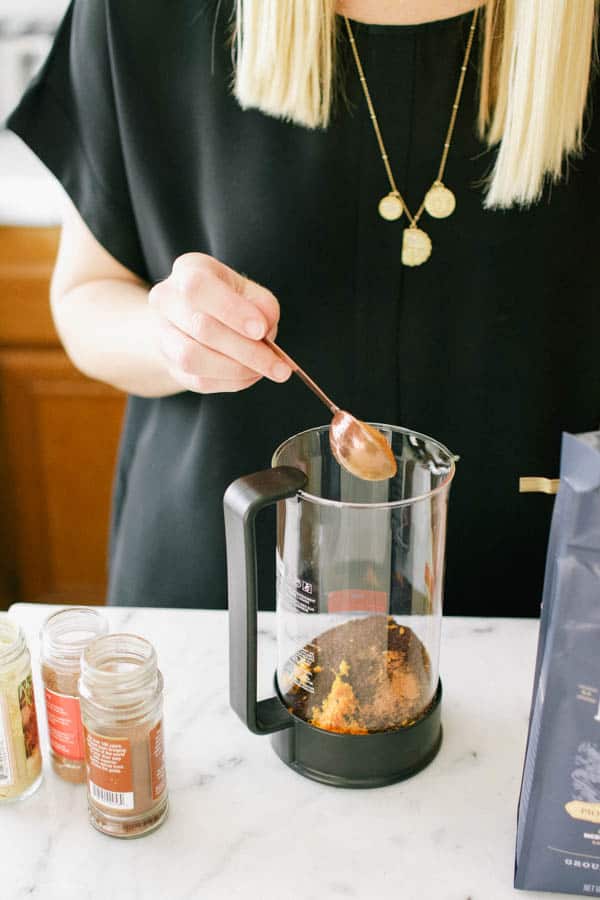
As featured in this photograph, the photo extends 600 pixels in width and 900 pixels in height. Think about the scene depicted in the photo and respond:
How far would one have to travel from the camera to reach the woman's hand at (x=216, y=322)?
0.77 meters

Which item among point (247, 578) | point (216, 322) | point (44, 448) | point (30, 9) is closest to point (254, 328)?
point (216, 322)

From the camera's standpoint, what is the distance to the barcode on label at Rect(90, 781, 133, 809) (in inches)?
27.7

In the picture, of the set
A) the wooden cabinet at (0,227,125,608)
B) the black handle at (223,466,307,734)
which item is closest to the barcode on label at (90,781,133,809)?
the black handle at (223,466,307,734)

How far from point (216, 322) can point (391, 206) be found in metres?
0.33

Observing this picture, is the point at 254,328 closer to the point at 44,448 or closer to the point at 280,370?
the point at 280,370

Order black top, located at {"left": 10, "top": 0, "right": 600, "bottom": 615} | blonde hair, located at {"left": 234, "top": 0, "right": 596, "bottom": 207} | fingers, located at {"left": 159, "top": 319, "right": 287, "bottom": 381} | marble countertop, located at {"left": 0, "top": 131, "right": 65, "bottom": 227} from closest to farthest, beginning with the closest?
fingers, located at {"left": 159, "top": 319, "right": 287, "bottom": 381} → blonde hair, located at {"left": 234, "top": 0, "right": 596, "bottom": 207} → black top, located at {"left": 10, "top": 0, "right": 600, "bottom": 615} → marble countertop, located at {"left": 0, "top": 131, "right": 65, "bottom": 227}

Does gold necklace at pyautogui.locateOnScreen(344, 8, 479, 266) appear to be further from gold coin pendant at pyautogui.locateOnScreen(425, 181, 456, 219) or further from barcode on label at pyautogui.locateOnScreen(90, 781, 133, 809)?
barcode on label at pyautogui.locateOnScreen(90, 781, 133, 809)

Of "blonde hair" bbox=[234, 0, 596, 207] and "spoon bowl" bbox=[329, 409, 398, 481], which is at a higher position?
"blonde hair" bbox=[234, 0, 596, 207]

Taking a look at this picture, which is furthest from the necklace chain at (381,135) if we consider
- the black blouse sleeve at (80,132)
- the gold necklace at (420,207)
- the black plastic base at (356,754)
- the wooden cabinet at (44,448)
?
the wooden cabinet at (44,448)

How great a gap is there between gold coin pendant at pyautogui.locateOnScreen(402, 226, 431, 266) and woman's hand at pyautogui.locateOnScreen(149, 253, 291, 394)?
0.91ft

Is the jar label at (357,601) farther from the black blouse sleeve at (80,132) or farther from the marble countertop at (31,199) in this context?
the marble countertop at (31,199)

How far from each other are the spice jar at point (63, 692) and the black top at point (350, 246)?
392 millimetres

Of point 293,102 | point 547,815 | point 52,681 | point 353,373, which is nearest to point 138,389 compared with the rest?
point 353,373

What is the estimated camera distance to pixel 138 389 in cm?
114
